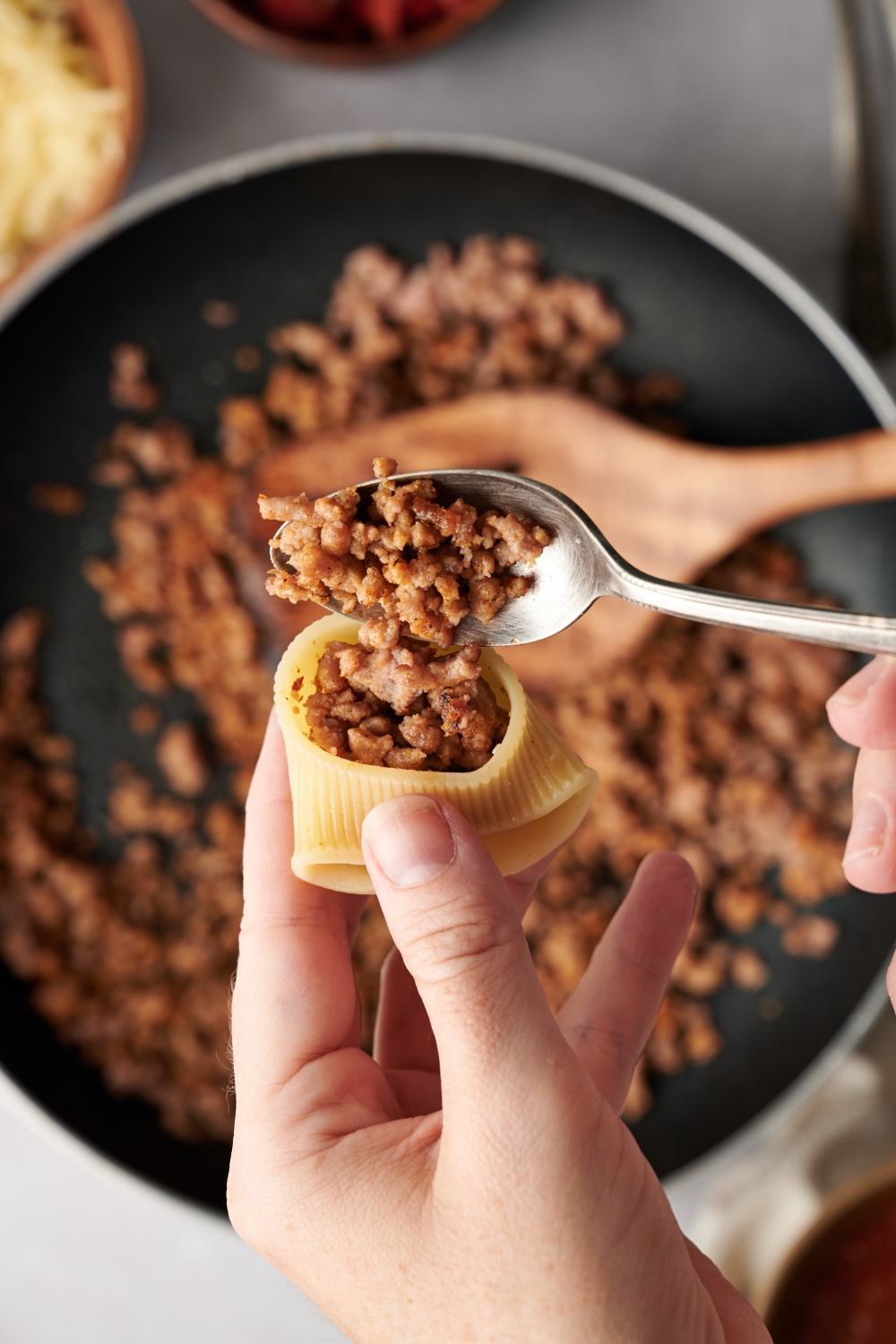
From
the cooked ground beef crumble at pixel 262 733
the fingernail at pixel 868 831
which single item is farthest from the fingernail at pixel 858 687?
the cooked ground beef crumble at pixel 262 733

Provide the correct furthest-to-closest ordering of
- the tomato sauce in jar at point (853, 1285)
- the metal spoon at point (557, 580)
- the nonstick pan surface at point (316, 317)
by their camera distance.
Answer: the nonstick pan surface at point (316, 317)
the tomato sauce in jar at point (853, 1285)
the metal spoon at point (557, 580)

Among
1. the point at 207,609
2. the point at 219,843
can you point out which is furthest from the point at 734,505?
the point at 219,843

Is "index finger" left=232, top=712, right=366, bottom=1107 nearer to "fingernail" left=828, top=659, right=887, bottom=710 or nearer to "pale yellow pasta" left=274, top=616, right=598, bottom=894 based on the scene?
"pale yellow pasta" left=274, top=616, right=598, bottom=894

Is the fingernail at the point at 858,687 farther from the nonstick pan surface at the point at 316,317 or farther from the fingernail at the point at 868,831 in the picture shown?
the nonstick pan surface at the point at 316,317

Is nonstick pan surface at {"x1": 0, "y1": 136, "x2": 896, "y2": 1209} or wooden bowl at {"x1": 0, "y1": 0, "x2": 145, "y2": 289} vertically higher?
wooden bowl at {"x1": 0, "y1": 0, "x2": 145, "y2": 289}

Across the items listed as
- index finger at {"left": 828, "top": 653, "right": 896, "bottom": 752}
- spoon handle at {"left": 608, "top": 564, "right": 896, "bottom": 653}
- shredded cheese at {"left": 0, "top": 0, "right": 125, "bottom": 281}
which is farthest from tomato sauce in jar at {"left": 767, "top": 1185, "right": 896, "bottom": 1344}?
shredded cheese at {"left": 0, "top": 0, "right": 125, "bottom": 281}
